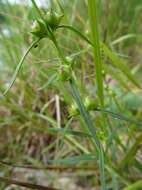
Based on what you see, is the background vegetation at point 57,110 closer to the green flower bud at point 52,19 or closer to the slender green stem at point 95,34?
the slender green stem at point 95,34

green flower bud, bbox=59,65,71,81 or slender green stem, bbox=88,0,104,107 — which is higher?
slender green stem, bbox=88,0,104,107

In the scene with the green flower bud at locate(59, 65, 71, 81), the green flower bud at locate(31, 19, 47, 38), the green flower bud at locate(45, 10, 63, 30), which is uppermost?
the green flower bud at locate(45, 10, 63, 30)

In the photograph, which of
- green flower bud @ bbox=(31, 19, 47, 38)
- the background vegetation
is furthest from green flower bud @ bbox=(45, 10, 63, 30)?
the background vegetation

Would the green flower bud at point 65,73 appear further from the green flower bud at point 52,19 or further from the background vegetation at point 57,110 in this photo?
the background vegetation at point 57,110

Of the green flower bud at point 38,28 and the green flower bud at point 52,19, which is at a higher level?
the green flower bud at point 52,19

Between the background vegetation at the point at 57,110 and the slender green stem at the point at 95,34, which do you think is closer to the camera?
the slender green stem at the point at 95,34

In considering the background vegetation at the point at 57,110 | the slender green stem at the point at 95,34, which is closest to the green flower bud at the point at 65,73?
the slender green stem at the point at 95,34

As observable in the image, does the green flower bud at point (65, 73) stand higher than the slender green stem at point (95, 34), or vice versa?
the slender green stem at point (95, 34)

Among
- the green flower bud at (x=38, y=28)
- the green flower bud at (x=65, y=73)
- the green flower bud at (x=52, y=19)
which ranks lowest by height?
the green flower bud at (x=65, y=73)

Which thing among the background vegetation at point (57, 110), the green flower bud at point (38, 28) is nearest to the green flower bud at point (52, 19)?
the green flower bud at point (38, 28)

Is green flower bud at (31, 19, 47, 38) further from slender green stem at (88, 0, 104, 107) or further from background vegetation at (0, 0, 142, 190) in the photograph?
background vegetation at (0, 0, 142, 190)

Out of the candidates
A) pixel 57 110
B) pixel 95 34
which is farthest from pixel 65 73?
pixel 57 110

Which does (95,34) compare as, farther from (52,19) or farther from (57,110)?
(57,110)

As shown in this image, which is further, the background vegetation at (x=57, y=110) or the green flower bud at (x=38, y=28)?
the background vegetation at (x=57, y=110)
